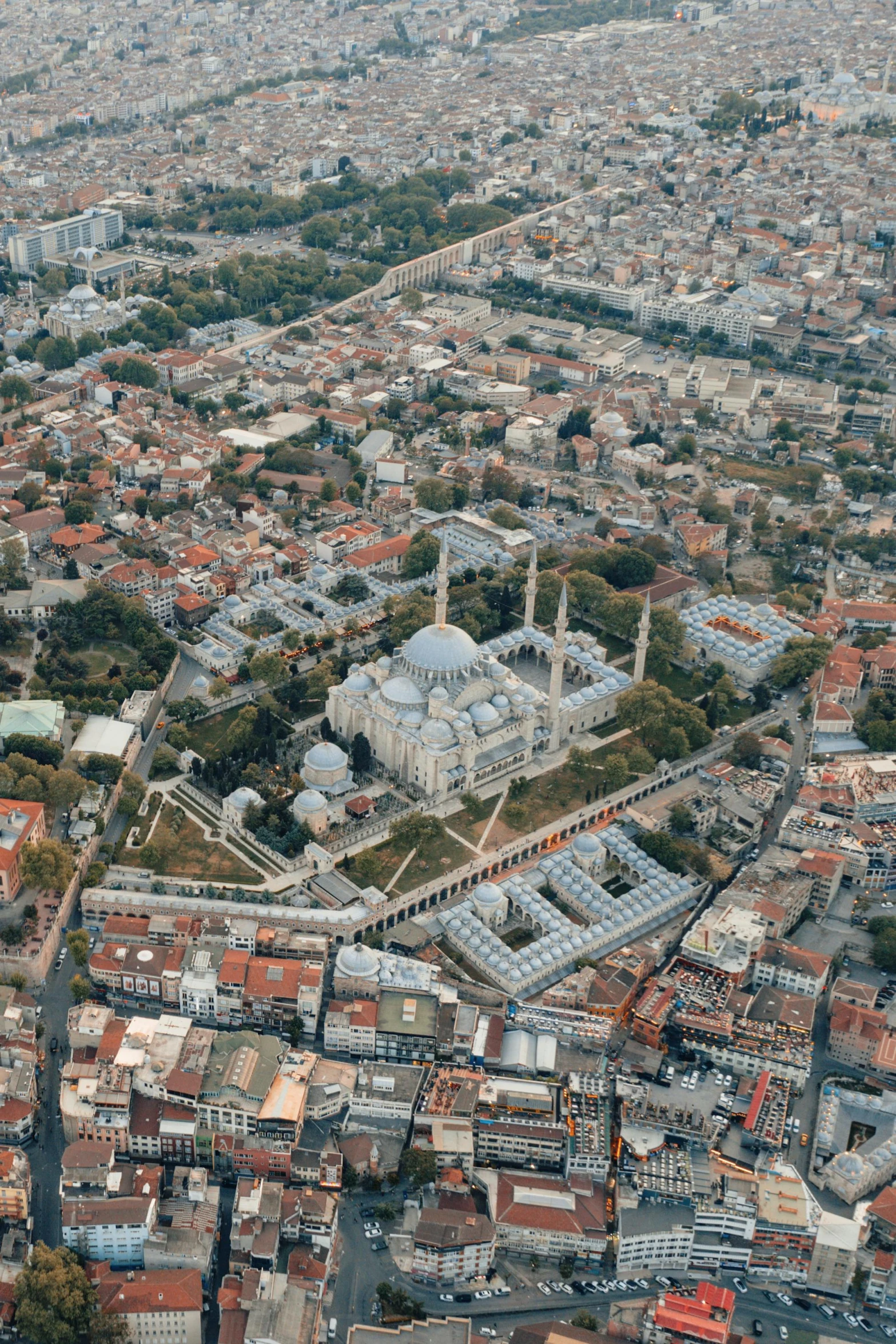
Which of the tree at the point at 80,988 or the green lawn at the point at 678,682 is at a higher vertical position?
the tree at the point at 80,988

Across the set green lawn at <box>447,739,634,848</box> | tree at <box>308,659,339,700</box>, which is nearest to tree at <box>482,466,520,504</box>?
tree at <box>308,659,339,700</box>

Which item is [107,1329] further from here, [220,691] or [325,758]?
[220,691]

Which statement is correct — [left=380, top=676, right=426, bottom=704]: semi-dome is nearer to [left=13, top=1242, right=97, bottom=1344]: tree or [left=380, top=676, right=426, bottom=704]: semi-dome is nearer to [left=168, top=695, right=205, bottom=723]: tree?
[left=168, top=695, right=205, bottom=723]: tree

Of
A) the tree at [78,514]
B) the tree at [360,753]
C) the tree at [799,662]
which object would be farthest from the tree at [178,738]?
the tree at [799,662]

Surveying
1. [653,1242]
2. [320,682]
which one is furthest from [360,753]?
[653,1242]

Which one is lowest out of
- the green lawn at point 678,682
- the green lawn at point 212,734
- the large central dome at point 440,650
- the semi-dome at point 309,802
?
the green lawn at point 678,682

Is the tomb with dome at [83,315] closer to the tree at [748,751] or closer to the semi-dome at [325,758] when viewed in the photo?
the semi-dome at [325,758]
